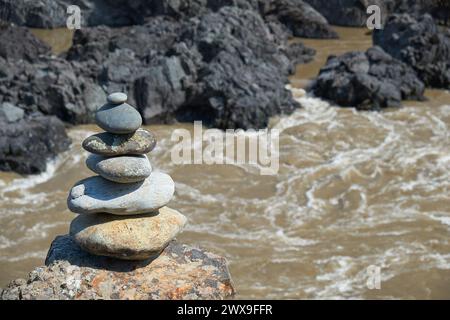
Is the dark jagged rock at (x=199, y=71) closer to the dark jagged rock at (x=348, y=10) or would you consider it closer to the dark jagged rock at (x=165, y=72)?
the dark jagged rock at (x=165, y=72)

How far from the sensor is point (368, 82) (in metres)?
24.0

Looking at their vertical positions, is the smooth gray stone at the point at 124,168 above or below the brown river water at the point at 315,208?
above

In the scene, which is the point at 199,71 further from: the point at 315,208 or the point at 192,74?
the point at 315,208

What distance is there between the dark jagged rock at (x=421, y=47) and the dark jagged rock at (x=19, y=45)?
14.7 metres

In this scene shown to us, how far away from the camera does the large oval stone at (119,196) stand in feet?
27.7

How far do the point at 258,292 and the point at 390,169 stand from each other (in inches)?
301

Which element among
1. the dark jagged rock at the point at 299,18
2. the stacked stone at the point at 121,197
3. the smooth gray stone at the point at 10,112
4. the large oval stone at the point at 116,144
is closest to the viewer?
the stacked stone at the point at 121,197

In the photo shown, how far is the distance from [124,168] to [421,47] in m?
21.5

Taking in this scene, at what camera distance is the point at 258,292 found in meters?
12.8

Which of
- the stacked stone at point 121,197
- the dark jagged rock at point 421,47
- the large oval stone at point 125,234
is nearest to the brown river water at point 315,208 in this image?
the dark jagged rock at point 421,47

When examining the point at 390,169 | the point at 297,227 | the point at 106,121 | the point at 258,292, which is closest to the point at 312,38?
the point at 390,169

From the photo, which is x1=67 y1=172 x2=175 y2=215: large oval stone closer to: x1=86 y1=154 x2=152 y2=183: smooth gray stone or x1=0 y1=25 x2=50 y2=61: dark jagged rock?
x1=86 y1=154 x2=152 y2=183: smooth gray stone

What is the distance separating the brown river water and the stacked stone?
4.68m

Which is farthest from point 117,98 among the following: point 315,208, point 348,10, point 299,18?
point 348,10
